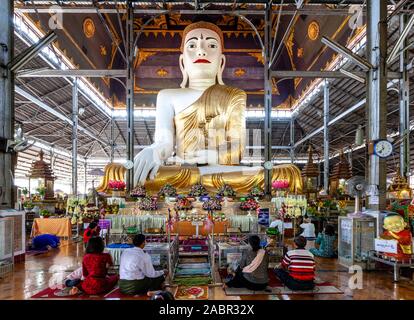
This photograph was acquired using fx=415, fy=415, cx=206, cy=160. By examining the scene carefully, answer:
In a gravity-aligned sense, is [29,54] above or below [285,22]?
below

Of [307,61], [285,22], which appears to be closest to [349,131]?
[307,61]

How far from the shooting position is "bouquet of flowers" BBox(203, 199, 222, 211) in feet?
26.2

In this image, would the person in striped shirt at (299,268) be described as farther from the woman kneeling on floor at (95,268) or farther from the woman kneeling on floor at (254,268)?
the woman kneeling on floor at (95,268)

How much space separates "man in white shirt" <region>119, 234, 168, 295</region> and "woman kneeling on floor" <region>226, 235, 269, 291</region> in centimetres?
101

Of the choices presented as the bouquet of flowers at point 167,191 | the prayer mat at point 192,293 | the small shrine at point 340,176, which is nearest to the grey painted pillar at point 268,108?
the bouquet of flowers at point 167,191

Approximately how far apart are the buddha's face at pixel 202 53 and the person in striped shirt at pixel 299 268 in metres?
7.65

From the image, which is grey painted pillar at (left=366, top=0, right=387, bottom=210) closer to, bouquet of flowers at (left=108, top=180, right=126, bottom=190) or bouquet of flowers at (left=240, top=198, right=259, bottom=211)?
bouquet of flowers at (left=240, top=198, right=259, bottom=211)

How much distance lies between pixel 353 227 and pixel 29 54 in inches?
219

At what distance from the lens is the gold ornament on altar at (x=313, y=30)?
48.2 feet

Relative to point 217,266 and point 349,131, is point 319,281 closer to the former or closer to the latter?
point 217,266

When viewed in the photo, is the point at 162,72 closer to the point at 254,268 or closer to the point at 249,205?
the point at 249,205

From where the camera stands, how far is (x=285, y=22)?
17109 mm

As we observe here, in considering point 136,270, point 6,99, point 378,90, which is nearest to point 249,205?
point 378,90

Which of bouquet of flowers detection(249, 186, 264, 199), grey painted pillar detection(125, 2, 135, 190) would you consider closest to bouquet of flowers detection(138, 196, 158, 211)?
grey painted pillar detection(125, 2, 135, 190)
